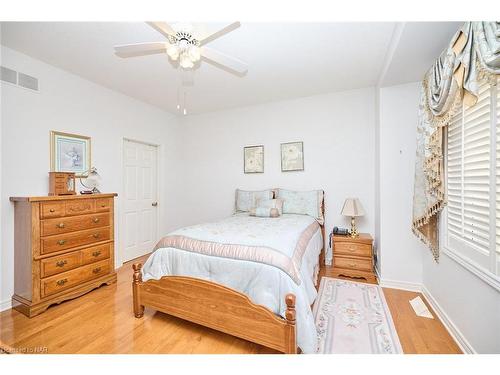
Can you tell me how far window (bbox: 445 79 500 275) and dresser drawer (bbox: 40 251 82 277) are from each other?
3.48 meters

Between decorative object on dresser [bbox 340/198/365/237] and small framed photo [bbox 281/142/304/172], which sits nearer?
decorative object on dresser [bbox 340/198/365/237]

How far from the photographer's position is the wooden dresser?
2.05 meters

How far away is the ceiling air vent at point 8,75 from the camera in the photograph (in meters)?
2.14

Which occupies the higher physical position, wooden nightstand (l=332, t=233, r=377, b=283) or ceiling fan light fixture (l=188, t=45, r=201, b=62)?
ceiling fan light fixture (l=188, t=45, r=201, b=62)

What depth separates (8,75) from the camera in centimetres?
218

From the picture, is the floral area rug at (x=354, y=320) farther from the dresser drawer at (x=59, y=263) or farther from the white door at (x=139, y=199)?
the white door at (x=139, y=199)

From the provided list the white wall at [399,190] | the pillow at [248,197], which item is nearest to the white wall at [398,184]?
the white wall at [399,190]

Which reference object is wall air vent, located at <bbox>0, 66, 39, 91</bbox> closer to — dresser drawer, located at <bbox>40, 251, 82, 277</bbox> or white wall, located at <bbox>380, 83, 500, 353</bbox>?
dresser drawer, located at <bbox>40, 251, 82, 277</bbox>

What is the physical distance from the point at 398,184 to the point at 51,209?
369 centimetres

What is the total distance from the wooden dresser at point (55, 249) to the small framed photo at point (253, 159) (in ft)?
7.15

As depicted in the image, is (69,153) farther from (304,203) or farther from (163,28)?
(304,203)

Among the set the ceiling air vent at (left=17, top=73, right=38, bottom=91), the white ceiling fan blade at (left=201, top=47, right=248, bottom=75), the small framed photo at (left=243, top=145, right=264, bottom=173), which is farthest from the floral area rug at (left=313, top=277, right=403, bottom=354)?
the ceiling air vent at (left=17, top=73, right=38, bottom=91)

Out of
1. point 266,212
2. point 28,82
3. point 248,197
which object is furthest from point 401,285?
point 28,82
